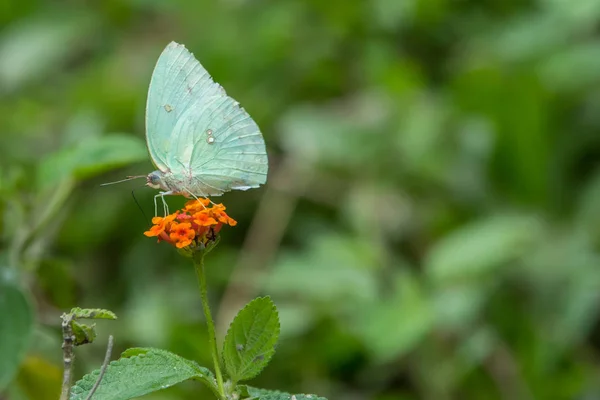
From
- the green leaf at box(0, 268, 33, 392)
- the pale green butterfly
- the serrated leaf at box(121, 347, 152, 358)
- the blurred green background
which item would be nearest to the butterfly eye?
the pale green butterfly

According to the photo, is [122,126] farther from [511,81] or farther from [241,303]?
[511,81]

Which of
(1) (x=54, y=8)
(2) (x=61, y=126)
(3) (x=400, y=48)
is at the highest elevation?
(1) (x=54, y=8)

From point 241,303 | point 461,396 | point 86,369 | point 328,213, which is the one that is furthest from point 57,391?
point 328,213

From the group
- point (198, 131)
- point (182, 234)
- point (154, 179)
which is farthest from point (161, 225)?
point (198, 131)

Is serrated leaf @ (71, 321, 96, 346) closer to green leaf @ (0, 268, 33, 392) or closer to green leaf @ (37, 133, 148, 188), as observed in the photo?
green leaf @ (0, 268, 33, 392)

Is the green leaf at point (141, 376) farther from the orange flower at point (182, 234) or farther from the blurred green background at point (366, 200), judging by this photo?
the blurred green background at point (366, 200)

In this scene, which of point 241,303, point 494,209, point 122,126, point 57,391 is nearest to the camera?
point 57,391
